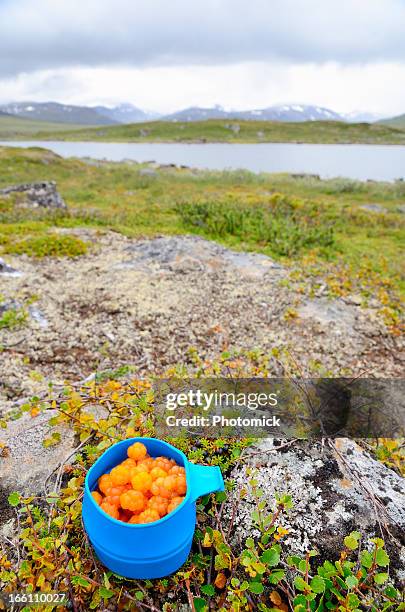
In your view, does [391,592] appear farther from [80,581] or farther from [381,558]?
[80,581]

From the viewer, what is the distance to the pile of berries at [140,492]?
191 centimetres

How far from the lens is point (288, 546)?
2.25 meters

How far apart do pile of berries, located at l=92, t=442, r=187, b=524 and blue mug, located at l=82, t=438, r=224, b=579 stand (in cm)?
6

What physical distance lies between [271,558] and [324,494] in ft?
2.25

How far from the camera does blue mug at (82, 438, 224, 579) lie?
1.82 metres

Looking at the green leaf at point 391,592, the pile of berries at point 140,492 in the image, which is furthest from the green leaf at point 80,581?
the green leaf at point 391,592

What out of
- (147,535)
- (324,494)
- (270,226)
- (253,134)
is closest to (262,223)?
(270,226)

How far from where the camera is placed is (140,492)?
195 cm

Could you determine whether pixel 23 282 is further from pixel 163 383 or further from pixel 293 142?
pixel 293 142

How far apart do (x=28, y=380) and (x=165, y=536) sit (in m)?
3.84

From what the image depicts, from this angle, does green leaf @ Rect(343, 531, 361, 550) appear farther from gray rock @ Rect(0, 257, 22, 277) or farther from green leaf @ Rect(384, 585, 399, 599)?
gray rock @ Rect(0, 257, 22, 277)

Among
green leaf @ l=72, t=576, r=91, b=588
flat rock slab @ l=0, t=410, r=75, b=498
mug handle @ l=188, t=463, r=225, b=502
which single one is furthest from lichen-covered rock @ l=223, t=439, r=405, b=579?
flat rock slab @ l=0, t=410, r=75, b=498

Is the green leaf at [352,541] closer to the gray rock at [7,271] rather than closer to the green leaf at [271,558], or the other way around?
the green leaf at [271,558]

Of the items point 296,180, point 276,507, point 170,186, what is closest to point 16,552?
point 276,507
